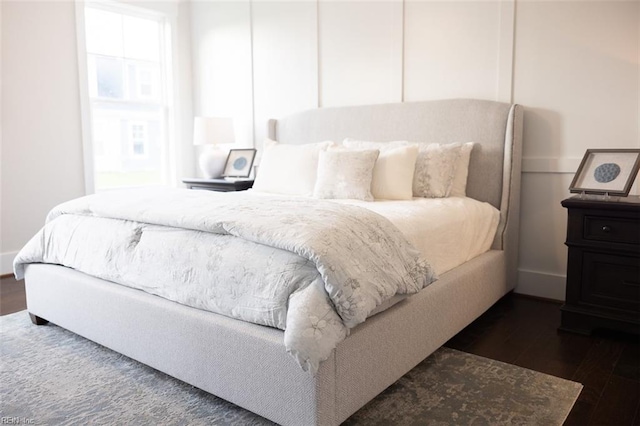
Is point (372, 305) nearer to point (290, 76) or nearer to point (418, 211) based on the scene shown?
point (418, 211)

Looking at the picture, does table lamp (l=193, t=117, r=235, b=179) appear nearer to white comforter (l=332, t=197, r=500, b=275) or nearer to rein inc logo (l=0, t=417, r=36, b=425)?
white comforter (l=332, t=197, r=500, b=275)

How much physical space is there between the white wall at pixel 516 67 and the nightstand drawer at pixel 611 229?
556 millimetres

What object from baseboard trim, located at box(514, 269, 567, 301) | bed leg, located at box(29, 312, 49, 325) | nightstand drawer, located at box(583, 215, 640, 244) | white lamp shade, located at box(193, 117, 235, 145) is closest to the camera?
nightstand drawer, located at box(583, 215, 640, 244)

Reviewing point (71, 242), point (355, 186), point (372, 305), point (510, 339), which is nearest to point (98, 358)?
point (71, 242)

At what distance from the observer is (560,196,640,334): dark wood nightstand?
2.49 m

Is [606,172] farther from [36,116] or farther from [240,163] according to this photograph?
[36,116]

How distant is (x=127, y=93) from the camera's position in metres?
4.93

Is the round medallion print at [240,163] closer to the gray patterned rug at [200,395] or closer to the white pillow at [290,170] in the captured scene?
the white pillow at [290,170]

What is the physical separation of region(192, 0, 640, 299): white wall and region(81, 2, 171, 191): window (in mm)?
1407

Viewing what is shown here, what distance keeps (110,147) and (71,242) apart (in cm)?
248

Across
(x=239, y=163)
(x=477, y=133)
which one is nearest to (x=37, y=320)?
(x=239, y=163)

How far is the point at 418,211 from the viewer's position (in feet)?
8.35

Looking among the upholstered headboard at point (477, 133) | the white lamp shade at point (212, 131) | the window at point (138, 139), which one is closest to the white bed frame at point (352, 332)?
the upholstered headboard at point (477, 133)

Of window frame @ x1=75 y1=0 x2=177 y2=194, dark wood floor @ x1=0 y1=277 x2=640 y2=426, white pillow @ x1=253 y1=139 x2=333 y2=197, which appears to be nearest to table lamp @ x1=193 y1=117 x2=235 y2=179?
window frame @ x1=75 y1=0 x2=177 y2=194
